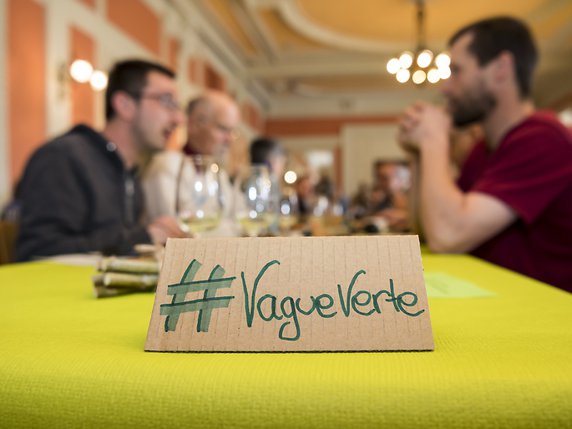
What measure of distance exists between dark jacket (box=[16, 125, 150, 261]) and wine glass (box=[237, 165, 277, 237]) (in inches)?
10.8

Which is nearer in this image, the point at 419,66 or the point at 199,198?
the point at 199,198

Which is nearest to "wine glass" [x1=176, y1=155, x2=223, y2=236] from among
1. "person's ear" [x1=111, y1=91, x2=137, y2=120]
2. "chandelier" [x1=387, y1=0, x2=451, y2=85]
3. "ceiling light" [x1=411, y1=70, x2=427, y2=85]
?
"person's ear" [x1=111, y1=91, x2=137, y2=120]

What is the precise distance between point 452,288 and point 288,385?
0.48m

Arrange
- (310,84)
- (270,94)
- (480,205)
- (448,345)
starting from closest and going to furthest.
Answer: (448,345)
(480,205)
(310,84)
(270,94)

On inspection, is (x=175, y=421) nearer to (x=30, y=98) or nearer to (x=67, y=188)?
(x=67, y=188)

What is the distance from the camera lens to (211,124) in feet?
11.3

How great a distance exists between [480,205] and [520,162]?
18 centimetres

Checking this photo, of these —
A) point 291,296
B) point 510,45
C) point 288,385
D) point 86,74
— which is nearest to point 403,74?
point 86,74

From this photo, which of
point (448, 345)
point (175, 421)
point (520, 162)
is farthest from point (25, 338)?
point (520, 162)

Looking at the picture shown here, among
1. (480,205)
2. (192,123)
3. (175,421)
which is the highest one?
(192,123)

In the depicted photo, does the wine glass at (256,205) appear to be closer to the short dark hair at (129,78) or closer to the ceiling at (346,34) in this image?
the short dark hair at (129,78)

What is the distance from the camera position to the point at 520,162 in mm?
1535

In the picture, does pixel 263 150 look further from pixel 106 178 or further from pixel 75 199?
pixel 75 199

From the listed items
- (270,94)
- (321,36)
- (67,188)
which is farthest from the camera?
(270,94)
